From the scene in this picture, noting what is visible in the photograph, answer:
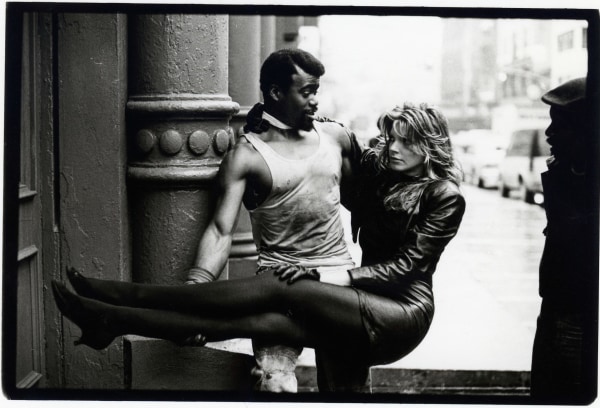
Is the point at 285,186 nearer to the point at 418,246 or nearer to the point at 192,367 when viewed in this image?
the point at 418,246

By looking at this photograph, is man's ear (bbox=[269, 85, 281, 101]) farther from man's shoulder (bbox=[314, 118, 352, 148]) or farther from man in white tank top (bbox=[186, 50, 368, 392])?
man's shoulder (bbox=[314, 118, 352, 148])

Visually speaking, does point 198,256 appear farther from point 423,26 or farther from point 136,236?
point 423,26

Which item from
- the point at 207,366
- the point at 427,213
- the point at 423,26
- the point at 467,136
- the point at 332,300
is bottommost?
the point at 207,366

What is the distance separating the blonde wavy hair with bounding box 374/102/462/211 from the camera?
5293mm

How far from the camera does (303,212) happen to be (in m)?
5.42

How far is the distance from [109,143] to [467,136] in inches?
71.1

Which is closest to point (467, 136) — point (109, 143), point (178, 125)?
point (178, 125)

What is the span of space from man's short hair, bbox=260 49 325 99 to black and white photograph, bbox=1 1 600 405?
0.01 meters

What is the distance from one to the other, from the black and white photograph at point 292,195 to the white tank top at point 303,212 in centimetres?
1

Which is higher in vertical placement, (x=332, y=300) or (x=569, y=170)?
(x=569, y=170)

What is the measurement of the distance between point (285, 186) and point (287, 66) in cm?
59

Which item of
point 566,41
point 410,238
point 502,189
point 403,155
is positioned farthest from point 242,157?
point 566,41

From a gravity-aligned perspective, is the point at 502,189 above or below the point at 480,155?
below

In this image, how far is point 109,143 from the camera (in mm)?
5465
